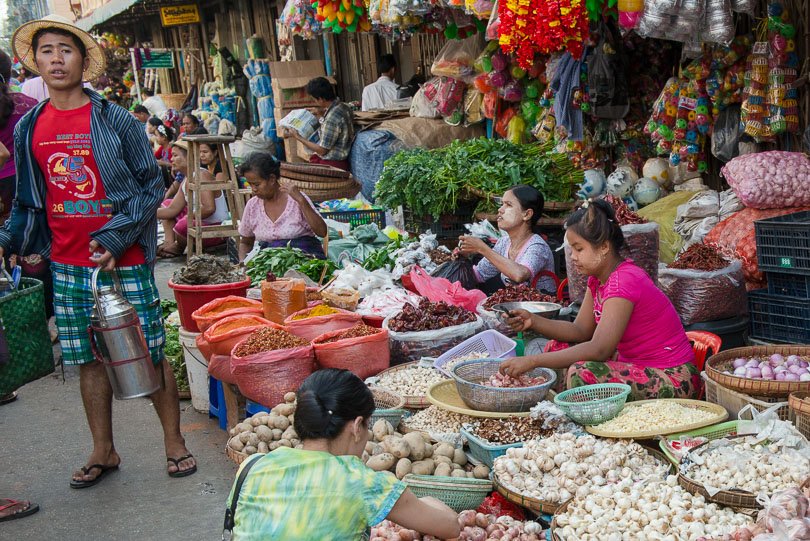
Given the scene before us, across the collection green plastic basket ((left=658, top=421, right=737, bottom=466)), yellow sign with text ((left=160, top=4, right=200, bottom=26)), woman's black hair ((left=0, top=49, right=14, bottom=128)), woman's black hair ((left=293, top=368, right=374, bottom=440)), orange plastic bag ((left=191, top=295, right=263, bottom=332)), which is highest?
yellow sign with text ((left=160, top=4, right=200, bottom=26))

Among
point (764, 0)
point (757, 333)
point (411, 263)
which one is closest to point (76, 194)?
point (411, 263)

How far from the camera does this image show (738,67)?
247 inches

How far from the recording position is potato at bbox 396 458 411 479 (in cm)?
352

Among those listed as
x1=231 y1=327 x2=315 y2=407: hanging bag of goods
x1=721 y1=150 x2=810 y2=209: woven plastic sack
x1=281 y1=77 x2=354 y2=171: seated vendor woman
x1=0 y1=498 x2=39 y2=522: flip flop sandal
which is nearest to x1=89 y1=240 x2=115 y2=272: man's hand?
x1=231 y1=327 x2=315 y2=407: hanging bag of goods

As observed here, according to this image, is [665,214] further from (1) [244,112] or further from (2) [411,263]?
(1) [244,112]

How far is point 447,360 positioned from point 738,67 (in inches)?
134

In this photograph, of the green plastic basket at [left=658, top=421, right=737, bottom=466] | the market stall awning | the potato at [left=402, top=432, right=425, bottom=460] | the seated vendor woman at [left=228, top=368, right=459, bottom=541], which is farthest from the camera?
the market stall awning

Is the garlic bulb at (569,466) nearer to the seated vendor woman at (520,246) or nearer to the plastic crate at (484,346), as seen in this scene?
the plastic crate at (484,346)

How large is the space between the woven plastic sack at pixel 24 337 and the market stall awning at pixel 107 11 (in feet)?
44.9

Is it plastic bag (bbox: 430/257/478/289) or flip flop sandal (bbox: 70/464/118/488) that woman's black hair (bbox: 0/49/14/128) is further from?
plastic bag (bbox: 430/257/478/289)

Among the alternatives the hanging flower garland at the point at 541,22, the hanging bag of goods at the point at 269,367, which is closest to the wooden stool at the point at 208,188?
the hanging flower garland at the point at 541,22

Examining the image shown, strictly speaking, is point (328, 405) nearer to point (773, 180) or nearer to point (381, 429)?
point (381, 429)

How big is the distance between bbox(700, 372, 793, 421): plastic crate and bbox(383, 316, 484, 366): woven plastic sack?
1.38m

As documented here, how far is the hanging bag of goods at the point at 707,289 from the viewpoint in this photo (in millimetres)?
4672
